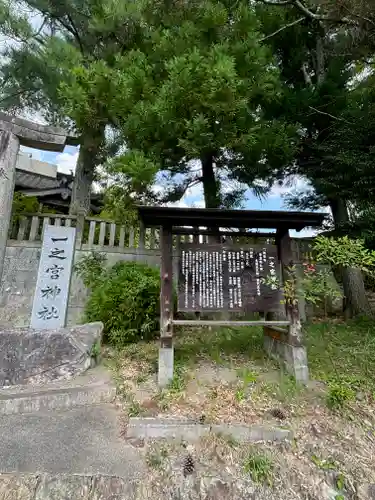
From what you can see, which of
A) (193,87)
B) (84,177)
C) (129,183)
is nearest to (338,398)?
(129,183)

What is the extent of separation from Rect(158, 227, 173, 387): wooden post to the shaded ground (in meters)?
0.15

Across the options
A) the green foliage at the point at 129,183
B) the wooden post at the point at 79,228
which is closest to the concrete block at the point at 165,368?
the green foliage at the point at 129,183

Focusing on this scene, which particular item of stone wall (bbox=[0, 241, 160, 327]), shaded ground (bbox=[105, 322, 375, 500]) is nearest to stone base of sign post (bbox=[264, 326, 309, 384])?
shaded ground (bbox=[105, 322, 375, 500])

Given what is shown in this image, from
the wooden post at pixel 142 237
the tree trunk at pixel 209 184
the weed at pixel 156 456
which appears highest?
the tree trunk at pixel 209 184

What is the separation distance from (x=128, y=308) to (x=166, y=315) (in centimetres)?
144

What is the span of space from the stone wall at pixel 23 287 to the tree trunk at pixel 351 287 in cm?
515

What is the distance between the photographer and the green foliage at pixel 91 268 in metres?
6.03

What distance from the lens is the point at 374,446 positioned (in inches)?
102

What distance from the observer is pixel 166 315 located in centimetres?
369

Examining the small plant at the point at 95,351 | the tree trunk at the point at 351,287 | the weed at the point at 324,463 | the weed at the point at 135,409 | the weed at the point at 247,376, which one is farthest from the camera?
the tree trunk at the point at 351,287

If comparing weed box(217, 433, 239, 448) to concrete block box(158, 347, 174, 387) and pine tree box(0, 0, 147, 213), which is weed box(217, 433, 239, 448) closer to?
concrete block box(158, 347, 174, 387)

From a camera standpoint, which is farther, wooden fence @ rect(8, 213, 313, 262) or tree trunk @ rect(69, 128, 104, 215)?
tree trunk @ rect(69, 128, 104, 215)

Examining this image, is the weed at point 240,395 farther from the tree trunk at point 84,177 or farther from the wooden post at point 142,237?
the tree trunk at point 84,177

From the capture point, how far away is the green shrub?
487cm
